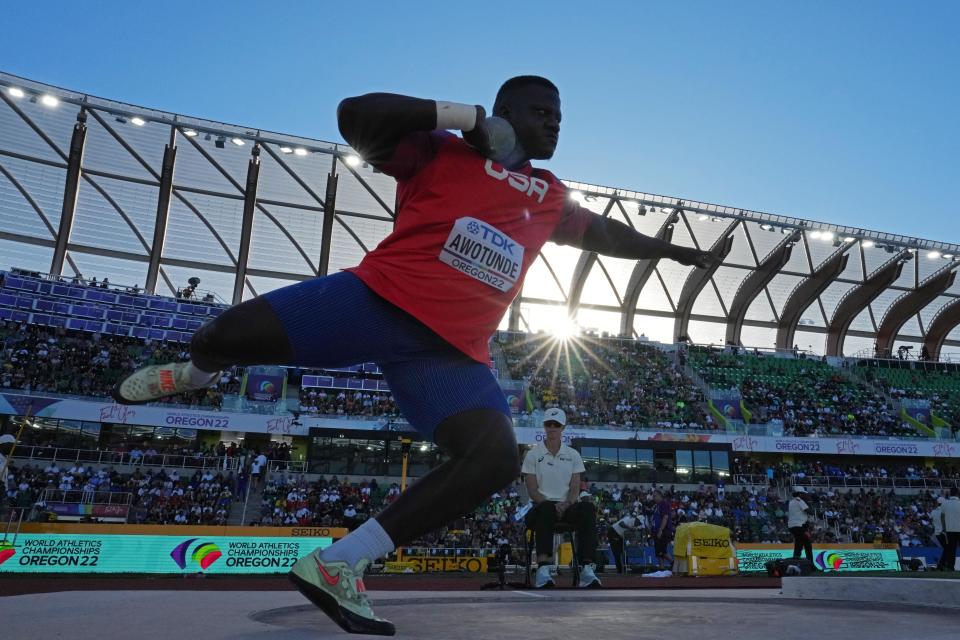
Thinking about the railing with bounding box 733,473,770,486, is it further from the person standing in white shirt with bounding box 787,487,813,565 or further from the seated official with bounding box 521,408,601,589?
the seated official with bounding box 521,408,601,589

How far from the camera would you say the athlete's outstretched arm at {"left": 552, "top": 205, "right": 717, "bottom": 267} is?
252 centimetres

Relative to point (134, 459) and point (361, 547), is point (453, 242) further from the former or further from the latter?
point (134, 459)

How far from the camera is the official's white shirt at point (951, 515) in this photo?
9.08m

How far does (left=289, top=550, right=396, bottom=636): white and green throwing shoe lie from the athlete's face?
146cm

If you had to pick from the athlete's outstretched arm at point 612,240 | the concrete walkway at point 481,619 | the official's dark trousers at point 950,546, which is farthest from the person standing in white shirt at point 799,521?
the athlete's outstretched arm at point 612,240

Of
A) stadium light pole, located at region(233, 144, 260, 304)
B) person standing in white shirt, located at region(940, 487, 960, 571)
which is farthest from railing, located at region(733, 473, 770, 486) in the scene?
stadium light pole, located at region(233, 144, 260, 304)

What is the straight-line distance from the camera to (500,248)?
2.12 meters

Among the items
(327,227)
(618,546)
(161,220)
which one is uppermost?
(327,227)

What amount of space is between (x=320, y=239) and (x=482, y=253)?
30.7 m

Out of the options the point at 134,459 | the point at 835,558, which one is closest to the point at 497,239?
the point at 835,558

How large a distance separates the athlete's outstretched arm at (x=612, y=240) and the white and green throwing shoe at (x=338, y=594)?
4.52ft

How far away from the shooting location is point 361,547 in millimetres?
1962

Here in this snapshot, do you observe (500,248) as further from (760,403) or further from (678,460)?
(760,403)

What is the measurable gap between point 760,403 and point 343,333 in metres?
29.6
